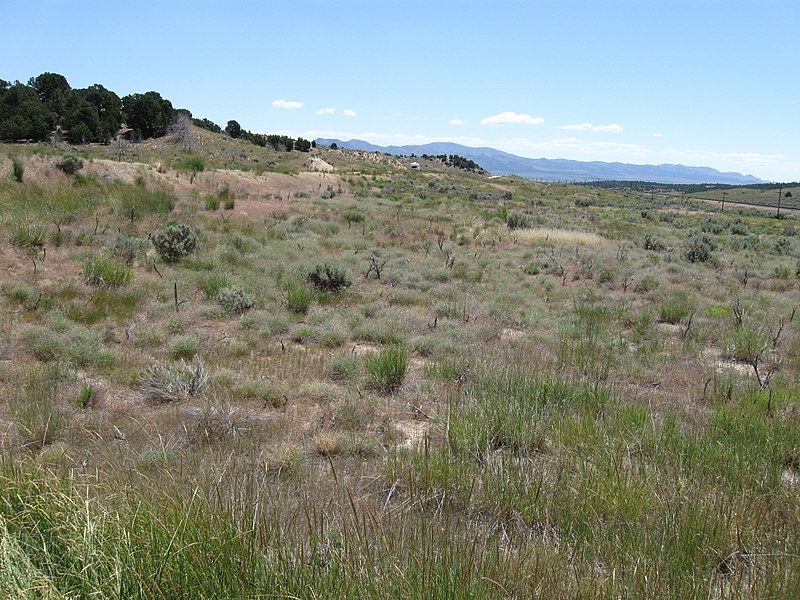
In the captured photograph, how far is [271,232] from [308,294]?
22.5 feet

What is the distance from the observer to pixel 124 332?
7758 mm

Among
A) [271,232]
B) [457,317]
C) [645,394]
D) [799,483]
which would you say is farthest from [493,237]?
[799,483]

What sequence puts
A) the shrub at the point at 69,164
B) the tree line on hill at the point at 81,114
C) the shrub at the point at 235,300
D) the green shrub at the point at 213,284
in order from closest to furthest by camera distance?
the shrub at the point at 235,300 → the green shrub at the point at 213,284 → the shrub at the point at 69,164 → the tree line on hill at the point at 81,114

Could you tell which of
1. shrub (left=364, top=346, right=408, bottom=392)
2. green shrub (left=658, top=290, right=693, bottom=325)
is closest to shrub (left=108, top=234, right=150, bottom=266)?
shrub (left=364, top=346, right=408, bottom=392)

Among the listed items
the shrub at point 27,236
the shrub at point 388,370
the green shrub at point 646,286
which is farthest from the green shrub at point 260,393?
the green shrub at point 646,286

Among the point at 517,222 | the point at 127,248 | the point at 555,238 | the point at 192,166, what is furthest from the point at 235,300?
the point at 517,222

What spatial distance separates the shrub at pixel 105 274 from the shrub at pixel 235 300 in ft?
6.28

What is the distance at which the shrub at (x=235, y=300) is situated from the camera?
30.3ft

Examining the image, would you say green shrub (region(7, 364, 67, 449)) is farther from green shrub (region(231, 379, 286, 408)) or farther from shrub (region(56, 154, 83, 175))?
shrub (region(56, 154, 83, 175))

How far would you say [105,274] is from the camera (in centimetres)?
955

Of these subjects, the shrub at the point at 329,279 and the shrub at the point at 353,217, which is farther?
the shrub at the point at 353,217

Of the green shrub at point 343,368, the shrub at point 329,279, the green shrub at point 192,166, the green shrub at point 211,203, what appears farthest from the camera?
the green shrub at point 192,166

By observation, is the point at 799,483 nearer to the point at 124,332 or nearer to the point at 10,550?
the point at 10,550

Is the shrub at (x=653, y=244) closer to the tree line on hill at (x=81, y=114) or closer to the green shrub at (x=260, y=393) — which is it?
the green shrub at (x=260, y=393)
